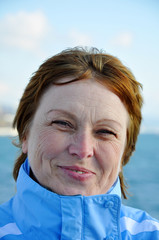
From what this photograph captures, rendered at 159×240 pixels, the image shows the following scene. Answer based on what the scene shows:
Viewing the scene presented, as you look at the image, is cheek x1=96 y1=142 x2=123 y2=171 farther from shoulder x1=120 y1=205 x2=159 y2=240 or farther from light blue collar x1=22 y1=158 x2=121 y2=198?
shoulder x1=120 y1=205 x2=159 y2=240

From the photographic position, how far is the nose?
4.81 feet

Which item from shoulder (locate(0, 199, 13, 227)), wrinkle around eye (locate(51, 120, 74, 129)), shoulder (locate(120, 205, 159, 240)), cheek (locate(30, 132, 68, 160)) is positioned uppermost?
wrinkle around eye (locate(51, 120, 74, 129))

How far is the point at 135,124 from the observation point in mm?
1875

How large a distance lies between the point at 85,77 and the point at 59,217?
2.59 ft

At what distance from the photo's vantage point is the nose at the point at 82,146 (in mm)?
1465

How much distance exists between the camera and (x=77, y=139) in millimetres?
1493

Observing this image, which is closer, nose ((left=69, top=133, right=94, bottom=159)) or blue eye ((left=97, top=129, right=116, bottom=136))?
nose ((left=69, top=133, right=94, bottom=159))

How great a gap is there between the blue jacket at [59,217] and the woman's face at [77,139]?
0.09m

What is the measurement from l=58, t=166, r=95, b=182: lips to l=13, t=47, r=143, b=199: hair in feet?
1.47

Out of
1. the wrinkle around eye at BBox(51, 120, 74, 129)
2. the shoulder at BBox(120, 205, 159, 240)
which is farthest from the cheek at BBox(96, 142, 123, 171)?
the shoulder at BBox(120, 205, 159, 240)

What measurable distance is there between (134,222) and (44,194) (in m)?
0.70

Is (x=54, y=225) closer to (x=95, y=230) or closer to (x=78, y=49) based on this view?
(x=95, y=230)

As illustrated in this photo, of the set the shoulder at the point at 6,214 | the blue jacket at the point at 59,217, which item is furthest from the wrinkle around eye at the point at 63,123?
the shoulder at the point at 6,214

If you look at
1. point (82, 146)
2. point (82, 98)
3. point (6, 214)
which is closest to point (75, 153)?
point (82, 146)
